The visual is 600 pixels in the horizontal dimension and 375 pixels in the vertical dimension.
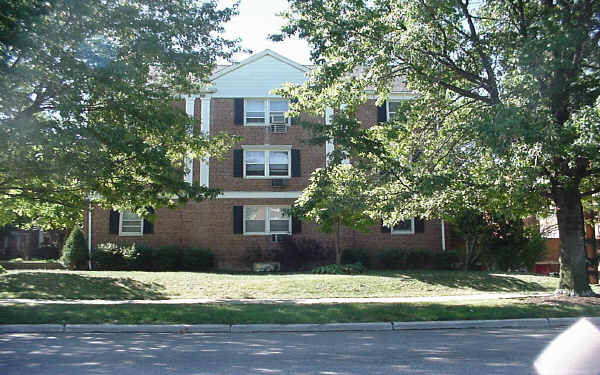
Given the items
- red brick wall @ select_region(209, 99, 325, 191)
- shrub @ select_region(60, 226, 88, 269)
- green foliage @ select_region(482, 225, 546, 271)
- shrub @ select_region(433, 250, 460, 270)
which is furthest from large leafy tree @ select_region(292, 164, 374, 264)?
shrub @ select_region(60, 226, 88, 269)

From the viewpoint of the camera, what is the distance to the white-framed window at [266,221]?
74.7ft

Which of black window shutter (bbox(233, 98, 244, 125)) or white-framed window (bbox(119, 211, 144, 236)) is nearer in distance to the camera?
white-framed window (bbox(119, 211, 144, 236))

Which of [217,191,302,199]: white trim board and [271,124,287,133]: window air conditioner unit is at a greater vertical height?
[271,124,287,133]: window air conditioner unit

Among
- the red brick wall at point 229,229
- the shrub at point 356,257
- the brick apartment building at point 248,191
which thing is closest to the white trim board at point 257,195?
the brick apartment building at point 248,191

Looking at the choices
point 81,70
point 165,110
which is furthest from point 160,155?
point 81,70

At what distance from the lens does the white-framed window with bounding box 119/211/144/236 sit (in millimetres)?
22438

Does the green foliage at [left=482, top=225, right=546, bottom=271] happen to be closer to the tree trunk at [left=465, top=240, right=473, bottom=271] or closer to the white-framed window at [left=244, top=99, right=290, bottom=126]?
the tree trunk at [left=465, top=240, right=473, bottom=271]

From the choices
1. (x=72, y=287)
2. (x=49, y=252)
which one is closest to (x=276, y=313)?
(x=72, y=287)

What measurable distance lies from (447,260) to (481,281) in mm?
5508

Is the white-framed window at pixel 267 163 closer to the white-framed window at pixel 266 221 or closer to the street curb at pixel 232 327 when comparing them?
the white-framed window at pixel 266 221

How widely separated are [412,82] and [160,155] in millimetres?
6199

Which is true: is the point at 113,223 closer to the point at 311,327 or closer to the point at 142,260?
the point at 142,260

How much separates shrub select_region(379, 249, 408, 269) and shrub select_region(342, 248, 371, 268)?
652 millimetres

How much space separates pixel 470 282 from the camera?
16188mm
